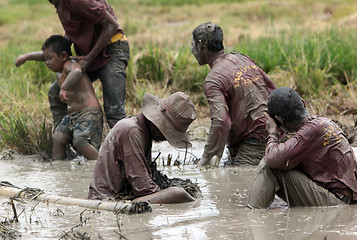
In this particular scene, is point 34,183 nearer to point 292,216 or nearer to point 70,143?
point 70,143

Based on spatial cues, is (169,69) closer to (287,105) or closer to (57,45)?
(57,45)

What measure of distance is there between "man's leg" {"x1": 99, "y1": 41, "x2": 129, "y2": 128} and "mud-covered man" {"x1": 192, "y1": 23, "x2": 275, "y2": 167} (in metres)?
1.05

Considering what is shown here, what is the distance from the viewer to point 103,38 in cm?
623

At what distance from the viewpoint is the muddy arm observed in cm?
426

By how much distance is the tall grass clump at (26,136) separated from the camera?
6.46 m

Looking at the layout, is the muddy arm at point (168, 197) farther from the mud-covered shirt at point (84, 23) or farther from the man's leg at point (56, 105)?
the man's leg at point (56, 105)

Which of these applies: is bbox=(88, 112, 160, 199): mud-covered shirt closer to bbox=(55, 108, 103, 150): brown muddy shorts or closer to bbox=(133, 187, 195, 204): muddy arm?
bbox=(133, 187, 195, 204): muddy arm

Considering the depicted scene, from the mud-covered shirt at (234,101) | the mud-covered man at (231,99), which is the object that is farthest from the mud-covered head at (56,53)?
the mud-covered shirt at (234,101)

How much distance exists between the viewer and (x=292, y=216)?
13.3 feet

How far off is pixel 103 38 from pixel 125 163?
238 centimetres

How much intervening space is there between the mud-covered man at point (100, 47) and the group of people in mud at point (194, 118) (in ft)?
0.03

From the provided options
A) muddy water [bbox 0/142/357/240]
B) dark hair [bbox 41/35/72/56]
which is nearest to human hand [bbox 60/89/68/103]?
dark hair [bbox 41/35/72/56]

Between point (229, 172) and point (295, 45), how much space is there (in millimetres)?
3778

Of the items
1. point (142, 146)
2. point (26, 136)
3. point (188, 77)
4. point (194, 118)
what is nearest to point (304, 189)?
point (194, 118)
